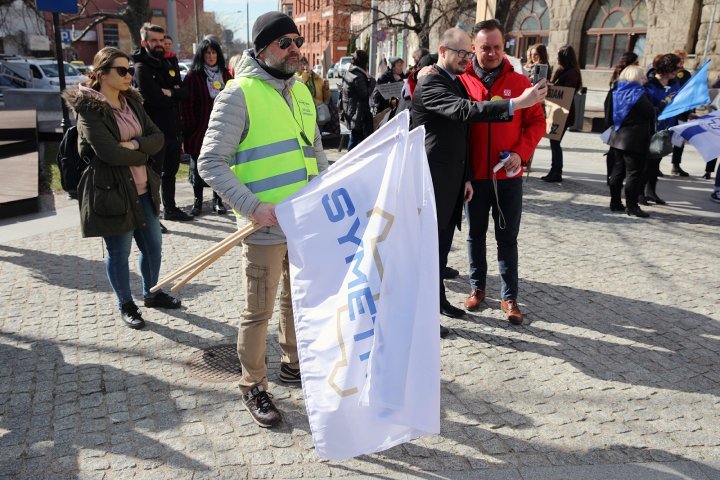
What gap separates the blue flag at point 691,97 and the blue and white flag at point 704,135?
0.40 meters

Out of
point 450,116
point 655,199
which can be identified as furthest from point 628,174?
point 450,116

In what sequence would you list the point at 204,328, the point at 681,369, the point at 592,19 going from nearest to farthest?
the point at 681,369 < the point at 204,328 < the point at 592,19

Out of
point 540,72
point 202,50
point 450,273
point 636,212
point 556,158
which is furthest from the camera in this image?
point 556,158

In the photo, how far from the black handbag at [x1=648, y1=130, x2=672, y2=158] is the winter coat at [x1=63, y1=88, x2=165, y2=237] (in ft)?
19.1

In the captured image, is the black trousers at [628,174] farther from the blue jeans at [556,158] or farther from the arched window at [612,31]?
the arched window at [612,31]

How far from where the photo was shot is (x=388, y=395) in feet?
8.25

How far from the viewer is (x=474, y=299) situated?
484 cm

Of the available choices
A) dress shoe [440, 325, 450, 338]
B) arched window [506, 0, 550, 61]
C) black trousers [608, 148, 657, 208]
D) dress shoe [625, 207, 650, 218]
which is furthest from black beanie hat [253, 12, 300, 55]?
arched window [506, 0, 550, 61]

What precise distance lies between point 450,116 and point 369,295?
1695 mm

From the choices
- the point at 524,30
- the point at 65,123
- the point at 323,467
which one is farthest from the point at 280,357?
the point at 524,30

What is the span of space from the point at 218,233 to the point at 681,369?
184 inches

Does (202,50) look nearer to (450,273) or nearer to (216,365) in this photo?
(450,273)

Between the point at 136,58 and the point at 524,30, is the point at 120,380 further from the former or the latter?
the point at 524,30

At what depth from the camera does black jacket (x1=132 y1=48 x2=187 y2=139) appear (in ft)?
21.6
